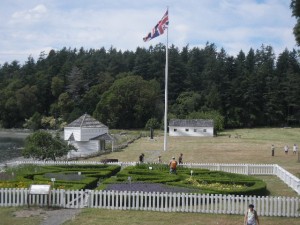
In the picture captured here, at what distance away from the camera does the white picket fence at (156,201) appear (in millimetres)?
18859

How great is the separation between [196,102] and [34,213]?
96.3m

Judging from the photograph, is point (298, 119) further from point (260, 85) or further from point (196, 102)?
point (196, 102)

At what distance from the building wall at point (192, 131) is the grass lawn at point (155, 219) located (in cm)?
6678

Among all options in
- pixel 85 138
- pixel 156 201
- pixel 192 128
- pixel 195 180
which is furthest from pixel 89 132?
pixel 156 201

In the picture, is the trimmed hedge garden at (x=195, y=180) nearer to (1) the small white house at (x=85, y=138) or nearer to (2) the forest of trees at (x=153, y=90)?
(1) the small white house at (x=85, y=138)

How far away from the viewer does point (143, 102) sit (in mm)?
110438

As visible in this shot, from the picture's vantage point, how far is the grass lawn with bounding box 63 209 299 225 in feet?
56.1

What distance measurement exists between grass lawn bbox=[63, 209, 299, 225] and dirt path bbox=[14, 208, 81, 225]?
0.37m

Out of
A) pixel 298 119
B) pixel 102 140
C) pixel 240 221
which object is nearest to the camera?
pixel 240 221

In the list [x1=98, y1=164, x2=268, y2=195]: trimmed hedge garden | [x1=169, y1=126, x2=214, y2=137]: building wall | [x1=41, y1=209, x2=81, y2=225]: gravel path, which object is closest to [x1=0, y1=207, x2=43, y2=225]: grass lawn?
[x1=41, y1=209, x2=81, y2=225]: gravel path

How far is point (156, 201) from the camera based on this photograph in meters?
20.0

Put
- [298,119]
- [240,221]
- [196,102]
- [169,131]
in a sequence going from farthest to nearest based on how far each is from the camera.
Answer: [196,102], [298,119], [169,131], [240,221]

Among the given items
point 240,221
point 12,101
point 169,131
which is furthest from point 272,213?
point 12,101

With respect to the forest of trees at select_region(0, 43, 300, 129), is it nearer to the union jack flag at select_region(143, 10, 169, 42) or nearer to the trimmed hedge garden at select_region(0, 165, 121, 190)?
the union jack flag at select_region(143, 10, 169, 42)
